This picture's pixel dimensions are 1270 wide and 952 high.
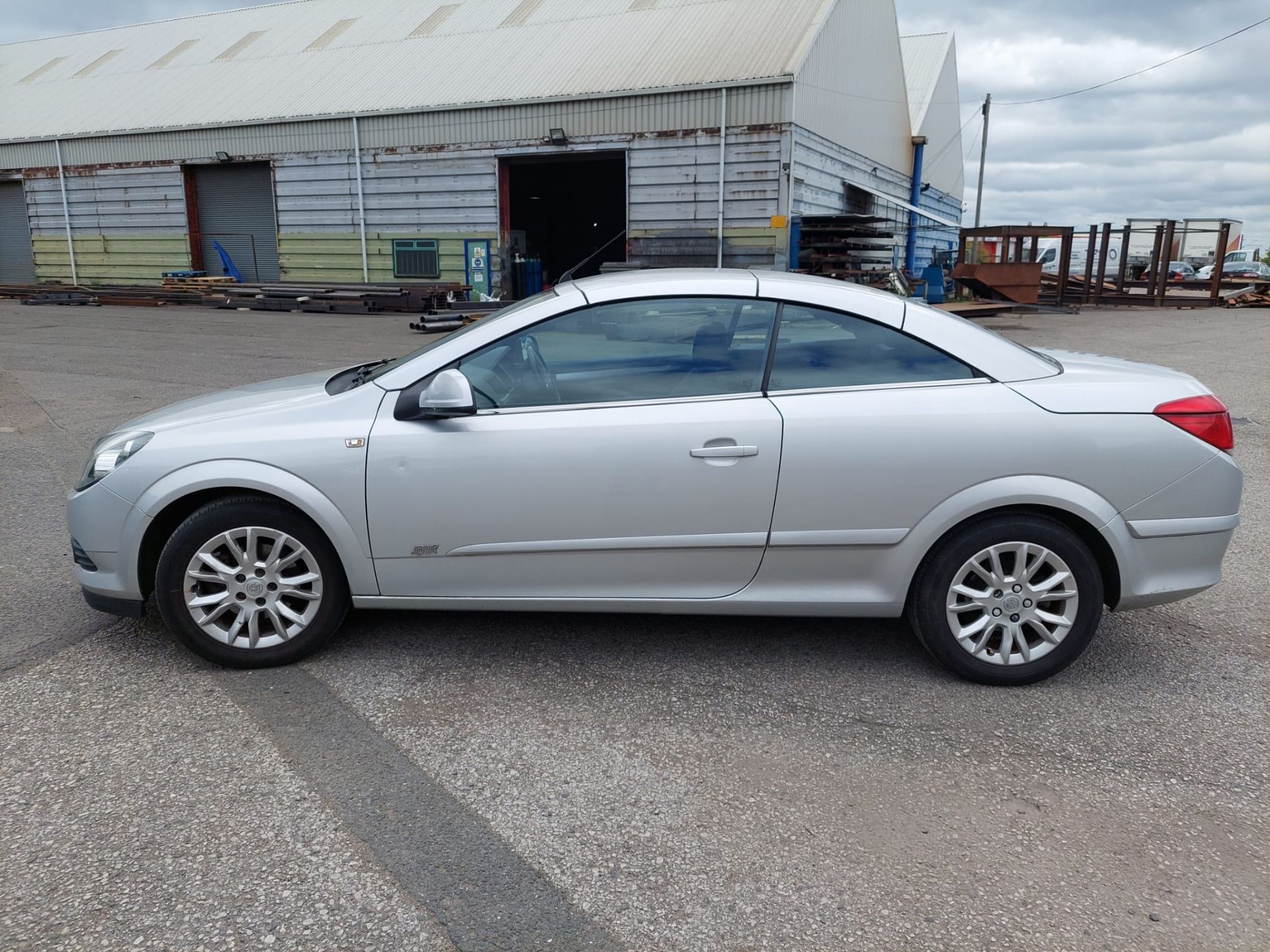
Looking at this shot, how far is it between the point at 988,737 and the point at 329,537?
2.53 meters

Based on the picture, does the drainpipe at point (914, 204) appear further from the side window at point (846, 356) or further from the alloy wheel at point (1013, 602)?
the alloy wheel at point (1013, 602)

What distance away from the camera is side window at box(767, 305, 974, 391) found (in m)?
3.57

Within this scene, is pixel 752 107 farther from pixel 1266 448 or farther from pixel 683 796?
pixel 683 796

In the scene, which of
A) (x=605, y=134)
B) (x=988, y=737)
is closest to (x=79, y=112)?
(x=605, y=134)

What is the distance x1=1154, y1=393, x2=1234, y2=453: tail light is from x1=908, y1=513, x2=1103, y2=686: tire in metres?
0.57

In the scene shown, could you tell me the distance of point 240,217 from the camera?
85.1 feet

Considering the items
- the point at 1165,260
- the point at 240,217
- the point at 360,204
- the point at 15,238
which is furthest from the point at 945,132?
the point at 15,238

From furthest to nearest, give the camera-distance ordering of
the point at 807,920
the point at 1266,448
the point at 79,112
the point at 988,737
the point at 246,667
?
the point at 79,112, the point at 1266,448, the point at 246,667, the point at 988,737, the point at 807,920

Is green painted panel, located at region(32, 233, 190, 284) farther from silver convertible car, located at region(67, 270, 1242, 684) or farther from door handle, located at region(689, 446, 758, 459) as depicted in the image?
door handle, located at region(689, 446, 758, 459)

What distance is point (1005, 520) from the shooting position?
3.49 metres

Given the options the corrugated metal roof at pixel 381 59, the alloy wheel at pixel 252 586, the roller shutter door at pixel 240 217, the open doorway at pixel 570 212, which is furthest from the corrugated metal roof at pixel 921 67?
the alloy wheel at pixel 252 586

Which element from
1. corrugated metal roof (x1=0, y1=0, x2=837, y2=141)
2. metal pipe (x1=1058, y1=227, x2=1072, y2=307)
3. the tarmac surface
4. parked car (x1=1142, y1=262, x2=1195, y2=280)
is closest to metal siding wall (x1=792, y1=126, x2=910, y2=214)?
corrugated metal roof (x1=0, y1=0, x2=837, y2=141)

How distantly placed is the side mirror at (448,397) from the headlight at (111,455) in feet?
3.83

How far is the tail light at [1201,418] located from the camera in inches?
137
